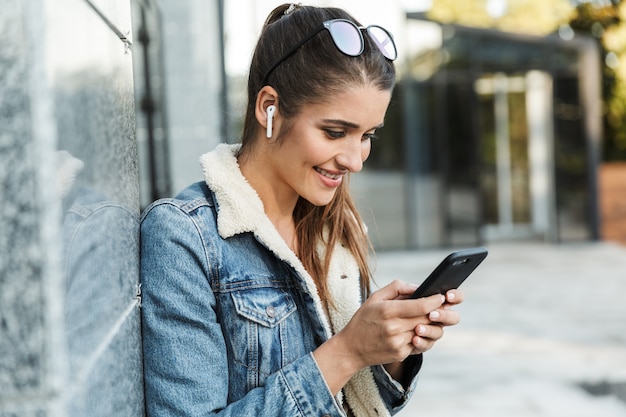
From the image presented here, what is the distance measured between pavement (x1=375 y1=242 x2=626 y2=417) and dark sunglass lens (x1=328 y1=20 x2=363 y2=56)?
13.2 ft

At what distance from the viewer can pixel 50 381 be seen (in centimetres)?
82

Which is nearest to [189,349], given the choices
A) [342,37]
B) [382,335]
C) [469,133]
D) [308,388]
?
[308,388]

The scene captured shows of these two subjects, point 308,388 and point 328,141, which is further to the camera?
point 328,141

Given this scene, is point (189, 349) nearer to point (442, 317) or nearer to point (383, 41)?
point (442, 317)

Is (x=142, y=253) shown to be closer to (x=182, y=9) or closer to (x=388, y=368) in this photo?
(x=388, y=368)

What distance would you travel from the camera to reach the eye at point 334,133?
1.63m

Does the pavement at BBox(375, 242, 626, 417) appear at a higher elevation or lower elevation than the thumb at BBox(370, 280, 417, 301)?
lower

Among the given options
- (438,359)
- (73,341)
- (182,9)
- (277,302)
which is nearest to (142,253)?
(277,302)

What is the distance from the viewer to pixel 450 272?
1.53 m

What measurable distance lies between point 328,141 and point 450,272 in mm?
356

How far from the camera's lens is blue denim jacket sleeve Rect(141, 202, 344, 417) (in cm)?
142

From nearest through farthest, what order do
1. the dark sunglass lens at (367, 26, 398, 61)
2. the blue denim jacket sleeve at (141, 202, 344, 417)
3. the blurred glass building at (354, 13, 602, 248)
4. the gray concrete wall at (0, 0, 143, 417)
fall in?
1. the gray concrete wall at (0, 0, 143, 417)
2. the blue denim jacket sleeve at (141, 202, 344, 417)
3. the dark sunglass lens at (367, 26, 398, 61)
4. the blurred glass building at (354, 13, 602, 248)

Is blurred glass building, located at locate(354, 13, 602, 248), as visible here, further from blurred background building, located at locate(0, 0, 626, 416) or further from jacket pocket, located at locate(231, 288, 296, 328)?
jacket pocket, located at locate(231, 288, 296, 328)

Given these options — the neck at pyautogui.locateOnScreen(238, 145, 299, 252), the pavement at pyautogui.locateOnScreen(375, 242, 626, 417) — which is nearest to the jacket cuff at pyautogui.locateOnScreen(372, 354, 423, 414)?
the neck at pyautogui.locateOnScreen(238, 145, 299, 252)
